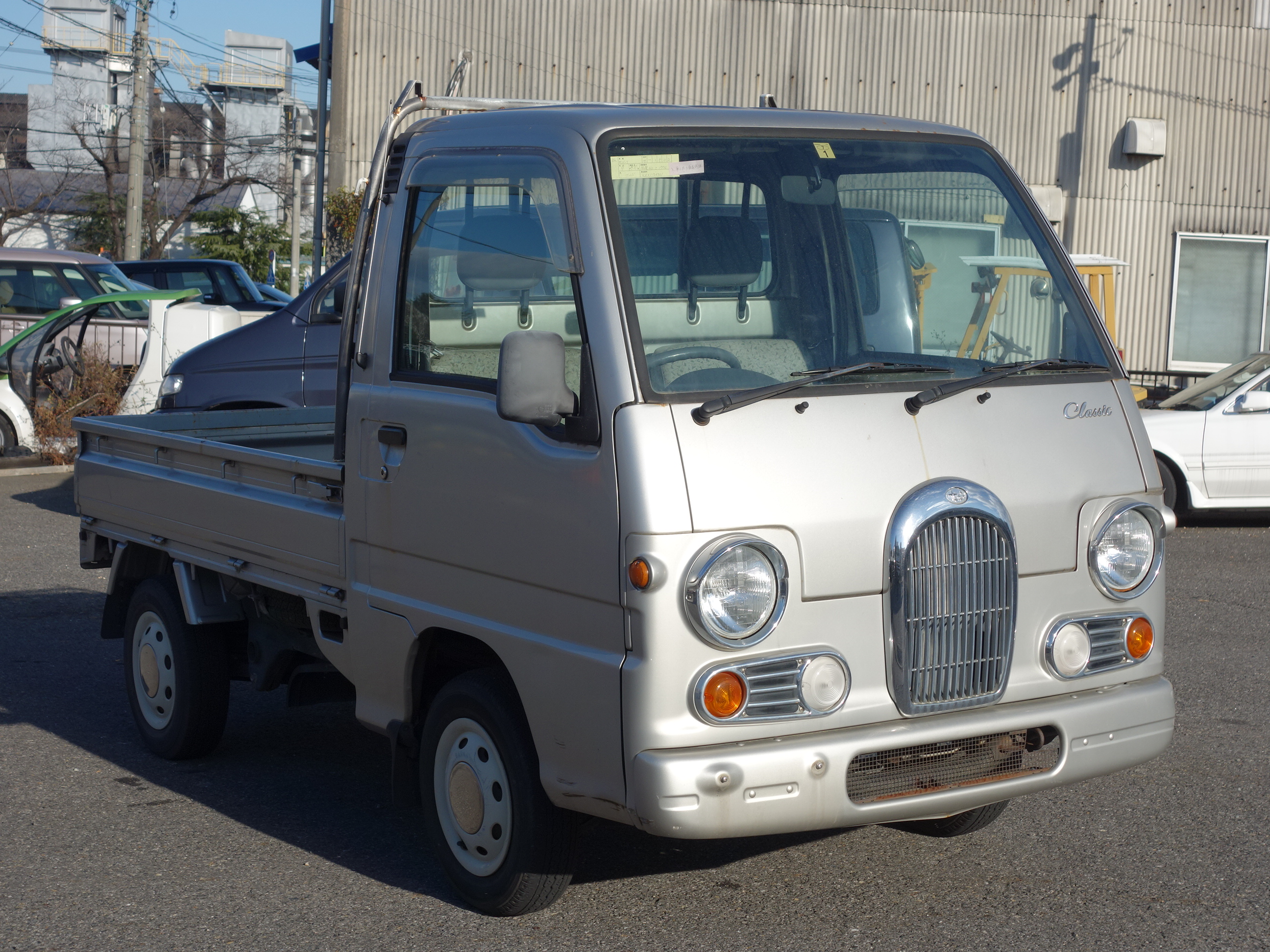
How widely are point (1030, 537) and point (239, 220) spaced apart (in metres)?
49.9

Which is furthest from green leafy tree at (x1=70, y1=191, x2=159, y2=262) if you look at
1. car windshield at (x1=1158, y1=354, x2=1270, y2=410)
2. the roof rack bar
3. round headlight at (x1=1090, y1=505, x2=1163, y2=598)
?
round headlight at (x1=1090, y1=505, x2=1163, y2=598)

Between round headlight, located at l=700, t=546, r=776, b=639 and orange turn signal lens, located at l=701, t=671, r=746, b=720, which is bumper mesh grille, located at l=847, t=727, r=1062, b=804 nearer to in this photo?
orange turn signal lens, located at l=701, t=671, r=746, b=720

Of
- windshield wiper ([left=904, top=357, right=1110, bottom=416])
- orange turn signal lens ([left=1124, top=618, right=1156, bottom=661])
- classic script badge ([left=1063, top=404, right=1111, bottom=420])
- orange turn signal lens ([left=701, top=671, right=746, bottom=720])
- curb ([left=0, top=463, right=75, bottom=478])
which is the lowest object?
curb ([left=0, top=463, right=75, bottom=478])

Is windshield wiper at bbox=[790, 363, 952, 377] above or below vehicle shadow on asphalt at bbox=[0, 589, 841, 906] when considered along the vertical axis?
above

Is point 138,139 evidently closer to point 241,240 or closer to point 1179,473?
point 241,240

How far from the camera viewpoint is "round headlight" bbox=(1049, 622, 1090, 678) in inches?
156

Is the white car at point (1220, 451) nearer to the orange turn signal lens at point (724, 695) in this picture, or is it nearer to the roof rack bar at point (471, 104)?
the roof rack bar at point (471, 104)

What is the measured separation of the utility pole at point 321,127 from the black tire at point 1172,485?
10072 millimetres

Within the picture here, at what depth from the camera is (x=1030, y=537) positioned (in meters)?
3.91

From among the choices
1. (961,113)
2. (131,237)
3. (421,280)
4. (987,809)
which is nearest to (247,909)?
(421,280)

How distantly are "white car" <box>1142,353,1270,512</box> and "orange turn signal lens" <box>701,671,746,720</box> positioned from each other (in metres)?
9.20

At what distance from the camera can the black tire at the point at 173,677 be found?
568 cm

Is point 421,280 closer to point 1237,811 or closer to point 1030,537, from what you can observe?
point 1030,537

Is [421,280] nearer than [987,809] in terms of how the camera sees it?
Yes
